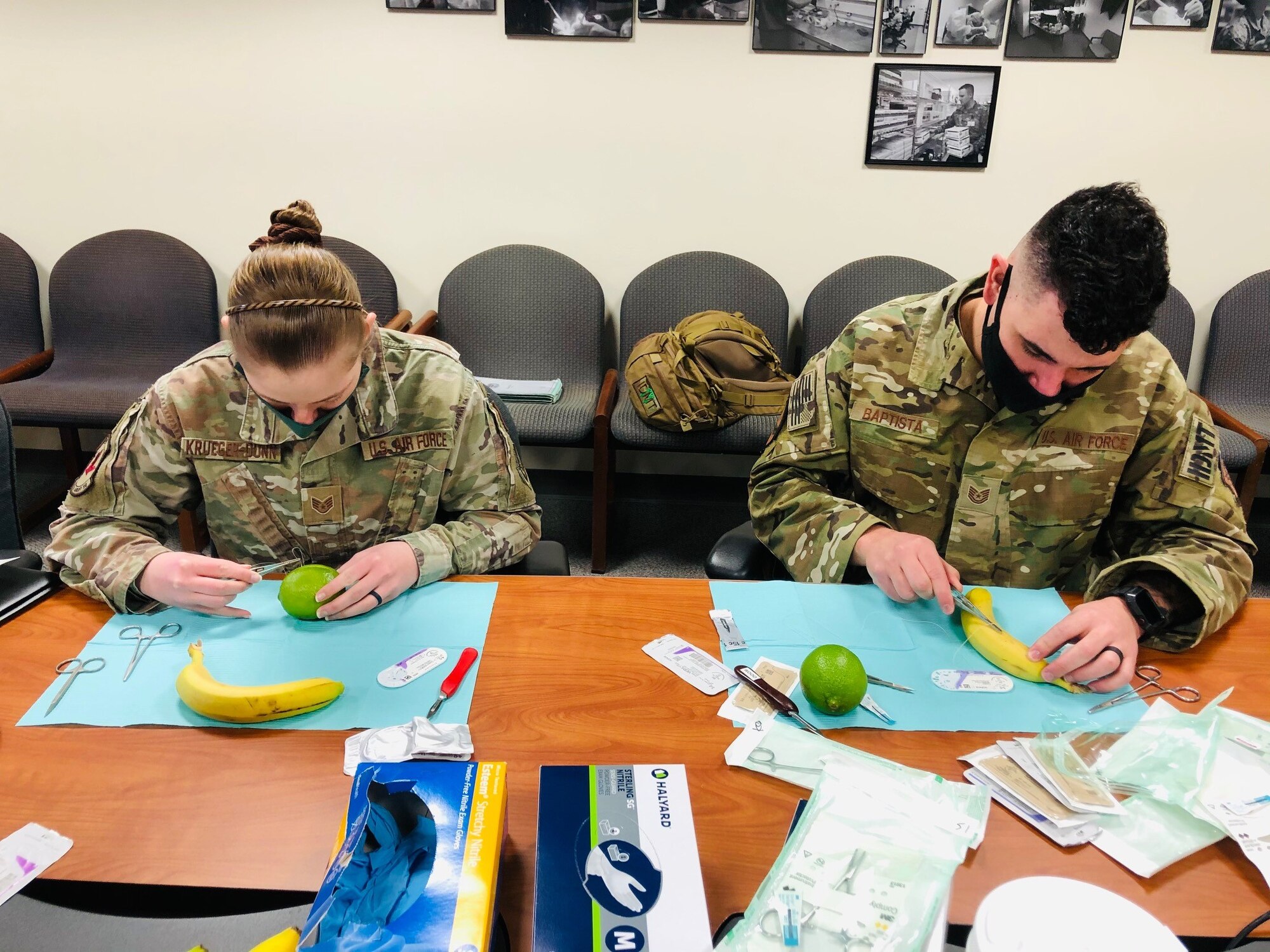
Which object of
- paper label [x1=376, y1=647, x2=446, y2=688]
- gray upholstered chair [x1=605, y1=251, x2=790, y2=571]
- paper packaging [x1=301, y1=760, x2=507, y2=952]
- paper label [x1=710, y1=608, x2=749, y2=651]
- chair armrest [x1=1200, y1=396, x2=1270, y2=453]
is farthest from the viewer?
gray upholstered chair [x1=605, y1=251, x2=790, y2=571]

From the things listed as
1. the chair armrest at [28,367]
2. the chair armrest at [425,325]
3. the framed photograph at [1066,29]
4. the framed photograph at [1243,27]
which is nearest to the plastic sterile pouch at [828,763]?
the chair armrest at [425,325]

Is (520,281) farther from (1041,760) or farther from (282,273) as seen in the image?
(1041,760)

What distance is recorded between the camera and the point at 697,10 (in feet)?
9.38

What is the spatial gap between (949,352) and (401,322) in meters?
2.16

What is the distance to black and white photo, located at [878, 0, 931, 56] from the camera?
2.82m

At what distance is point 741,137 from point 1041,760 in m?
2.69

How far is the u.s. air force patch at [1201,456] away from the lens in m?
1.33

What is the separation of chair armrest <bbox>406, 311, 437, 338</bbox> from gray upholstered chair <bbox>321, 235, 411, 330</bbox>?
99 mm

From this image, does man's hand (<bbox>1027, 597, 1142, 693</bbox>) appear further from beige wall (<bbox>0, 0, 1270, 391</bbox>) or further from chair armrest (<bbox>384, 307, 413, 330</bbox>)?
chair armrest (<bbox>384, 307, 413, 330</bbox>)

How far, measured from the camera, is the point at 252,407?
4.31 feet

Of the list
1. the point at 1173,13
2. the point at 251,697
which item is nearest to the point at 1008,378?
the point at 251,697

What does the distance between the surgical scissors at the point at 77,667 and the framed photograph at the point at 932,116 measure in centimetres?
296

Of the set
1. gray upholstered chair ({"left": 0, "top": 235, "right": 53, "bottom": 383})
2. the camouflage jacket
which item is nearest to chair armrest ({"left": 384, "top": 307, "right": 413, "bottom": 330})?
gray upholstered chair ({"left": 0, "top": 235, "right": 53, "bottom": 383})

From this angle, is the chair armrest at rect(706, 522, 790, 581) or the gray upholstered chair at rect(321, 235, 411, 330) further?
the gray upholstered chair at rect(321, 235, 411, 330)
